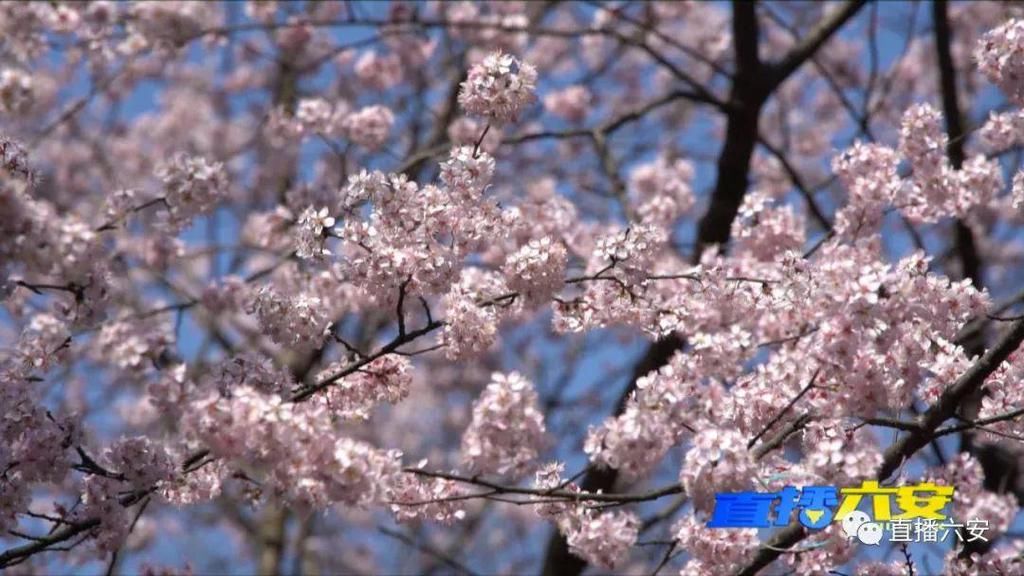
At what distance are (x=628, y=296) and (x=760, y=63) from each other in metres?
2.98

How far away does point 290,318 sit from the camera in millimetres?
3822

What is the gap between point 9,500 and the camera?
12.1 feet

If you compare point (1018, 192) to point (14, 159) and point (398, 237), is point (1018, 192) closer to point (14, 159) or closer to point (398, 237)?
point (398, 237)

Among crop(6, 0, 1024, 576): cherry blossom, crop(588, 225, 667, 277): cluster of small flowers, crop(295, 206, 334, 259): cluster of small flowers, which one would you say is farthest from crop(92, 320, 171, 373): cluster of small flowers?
crop(588, 225, 667, 277): cluster of small flowers

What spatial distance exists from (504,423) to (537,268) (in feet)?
1.75

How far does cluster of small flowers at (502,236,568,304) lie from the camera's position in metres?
3.83

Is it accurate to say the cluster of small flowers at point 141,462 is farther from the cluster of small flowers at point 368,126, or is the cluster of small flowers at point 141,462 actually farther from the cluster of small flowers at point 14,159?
the cluster of small flowers at point 368,126

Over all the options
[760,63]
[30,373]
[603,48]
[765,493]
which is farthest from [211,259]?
[765,493]

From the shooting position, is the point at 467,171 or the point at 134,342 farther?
the point at 134,342

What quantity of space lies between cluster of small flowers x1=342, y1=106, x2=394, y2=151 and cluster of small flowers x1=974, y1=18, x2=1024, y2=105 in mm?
3413

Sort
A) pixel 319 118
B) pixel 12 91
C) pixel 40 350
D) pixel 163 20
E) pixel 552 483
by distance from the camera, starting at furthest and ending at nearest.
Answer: pixel 163 20 < pixel 319 118 < pixel 12 91 < pixel 40 350 < pixel 552 483

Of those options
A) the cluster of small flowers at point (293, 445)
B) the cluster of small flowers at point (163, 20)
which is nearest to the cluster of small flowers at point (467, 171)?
the cluster of small flowers at point (293, 445)

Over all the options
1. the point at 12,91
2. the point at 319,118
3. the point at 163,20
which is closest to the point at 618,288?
the point at 319,118

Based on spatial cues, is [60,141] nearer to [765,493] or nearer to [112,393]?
[112,393]
